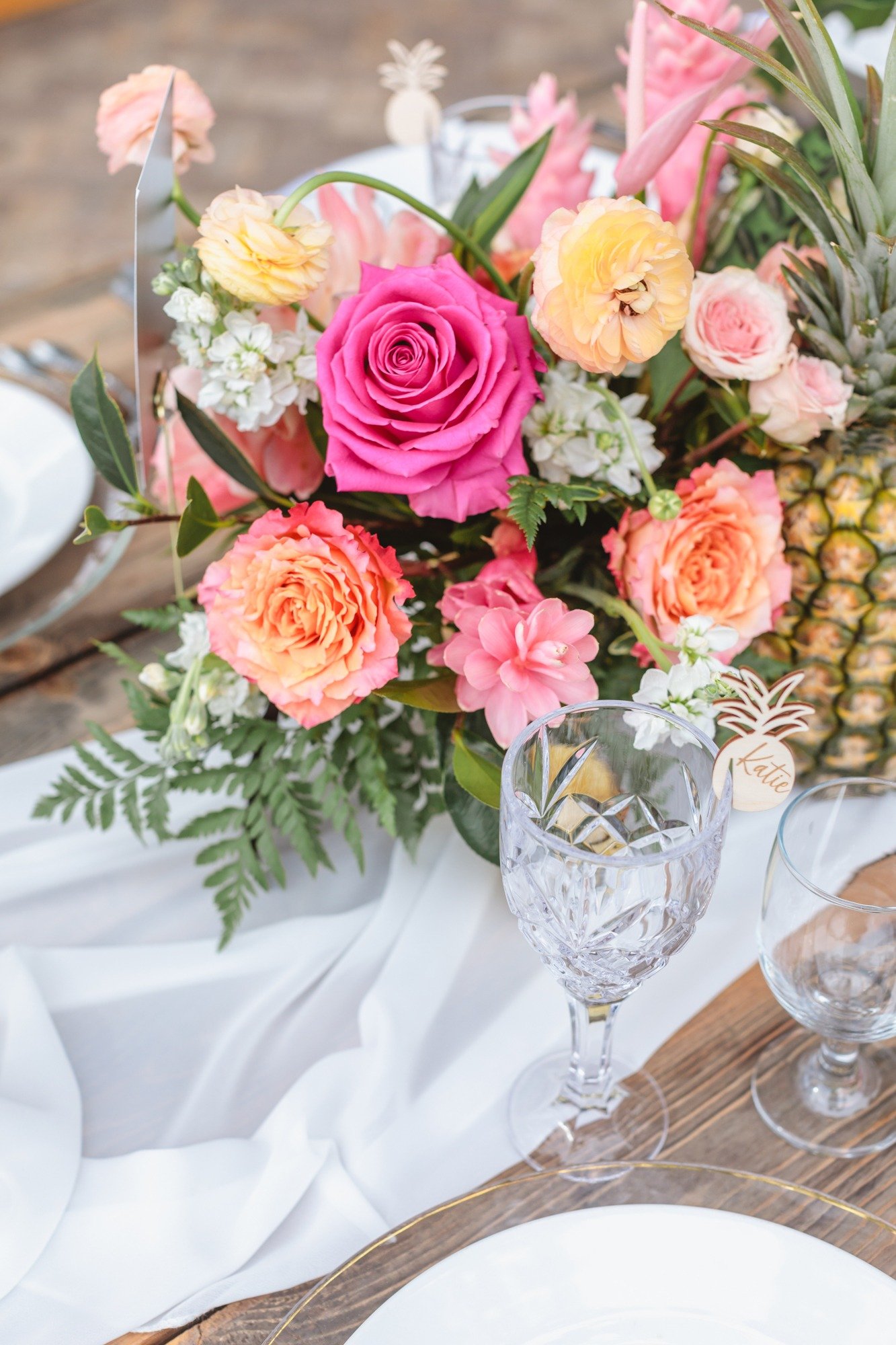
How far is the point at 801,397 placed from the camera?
55cm

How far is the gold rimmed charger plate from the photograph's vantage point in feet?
1.39

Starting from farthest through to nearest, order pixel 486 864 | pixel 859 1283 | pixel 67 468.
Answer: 1. pixel 67 468
2. pixel 486 864
3. pixel 859 1283

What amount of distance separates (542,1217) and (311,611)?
0.79 ft

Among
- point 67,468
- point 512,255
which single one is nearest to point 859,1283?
point 512,255

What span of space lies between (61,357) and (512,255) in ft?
1.39

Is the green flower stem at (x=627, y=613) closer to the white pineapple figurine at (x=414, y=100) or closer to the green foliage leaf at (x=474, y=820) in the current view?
the green foliage leaf at (x=474, y=820)

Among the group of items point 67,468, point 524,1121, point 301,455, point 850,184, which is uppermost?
point 850,184

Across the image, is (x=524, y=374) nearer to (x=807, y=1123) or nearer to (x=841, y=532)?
(x=841, y=532)

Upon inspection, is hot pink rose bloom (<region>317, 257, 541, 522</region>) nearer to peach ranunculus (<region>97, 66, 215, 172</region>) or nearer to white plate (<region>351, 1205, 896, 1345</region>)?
peach ranunculus (<region>97, 66, 215, 172</region>)

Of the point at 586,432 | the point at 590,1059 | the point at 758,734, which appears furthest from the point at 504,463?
the point at 590,1059

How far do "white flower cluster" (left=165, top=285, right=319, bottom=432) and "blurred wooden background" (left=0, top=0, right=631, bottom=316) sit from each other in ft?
4.92

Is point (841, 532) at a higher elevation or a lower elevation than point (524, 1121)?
higher

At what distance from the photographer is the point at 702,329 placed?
1.78ft

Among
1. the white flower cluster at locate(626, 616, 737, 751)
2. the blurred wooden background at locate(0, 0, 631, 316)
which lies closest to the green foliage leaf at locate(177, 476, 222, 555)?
the white flower cluster at locate(626, 616, 737, 751)
